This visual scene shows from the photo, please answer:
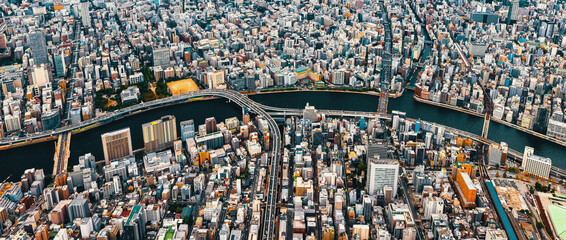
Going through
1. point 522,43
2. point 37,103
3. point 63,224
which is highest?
point 522,43

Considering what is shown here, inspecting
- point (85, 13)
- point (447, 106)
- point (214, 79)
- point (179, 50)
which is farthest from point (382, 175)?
point (85, 13)

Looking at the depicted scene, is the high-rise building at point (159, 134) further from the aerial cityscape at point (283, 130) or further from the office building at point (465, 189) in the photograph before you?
the office building at point (465, 189)

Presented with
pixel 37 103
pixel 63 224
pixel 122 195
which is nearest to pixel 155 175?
pixel 122 195

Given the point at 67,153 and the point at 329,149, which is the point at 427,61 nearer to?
the point at 329,149

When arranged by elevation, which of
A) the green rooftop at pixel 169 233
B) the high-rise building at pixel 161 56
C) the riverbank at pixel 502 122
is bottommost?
the green rooftop at pixel 169 233

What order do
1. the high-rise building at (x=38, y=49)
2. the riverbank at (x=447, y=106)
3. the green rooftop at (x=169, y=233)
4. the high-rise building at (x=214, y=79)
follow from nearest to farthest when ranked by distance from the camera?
the green rooftop at (x=169, y=233) → the riverbank at (x=447, y=106) → the high-rise building at (x=214, y=79) → the high-rise building at (x=38, y=49)

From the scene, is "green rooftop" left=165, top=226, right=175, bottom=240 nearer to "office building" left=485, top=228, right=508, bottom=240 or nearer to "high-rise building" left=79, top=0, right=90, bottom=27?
"office building" left=485, top=228, right=508, bottom=240

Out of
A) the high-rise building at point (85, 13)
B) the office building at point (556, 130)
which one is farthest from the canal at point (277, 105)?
the high-rise building at point (85, 13)
